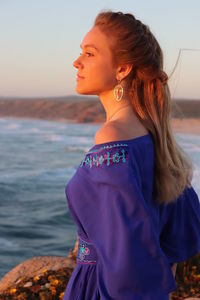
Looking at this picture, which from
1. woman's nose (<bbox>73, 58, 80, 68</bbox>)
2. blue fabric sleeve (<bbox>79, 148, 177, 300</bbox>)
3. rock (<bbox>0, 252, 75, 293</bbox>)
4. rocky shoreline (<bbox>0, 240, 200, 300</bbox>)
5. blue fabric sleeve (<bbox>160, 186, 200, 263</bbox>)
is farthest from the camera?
rock (<bbox>0, 252, 75, 293</bbox>)

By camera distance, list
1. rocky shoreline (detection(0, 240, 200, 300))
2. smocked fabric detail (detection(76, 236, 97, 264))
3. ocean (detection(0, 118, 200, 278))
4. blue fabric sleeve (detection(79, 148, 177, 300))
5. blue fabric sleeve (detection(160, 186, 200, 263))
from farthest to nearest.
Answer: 1. ocean (detection(0, 118, 200, 278))
2. rocky shoreline (detection(0, 240, 200, 300))
3. blue fabric sleeve (detection(160, 186, 200, 263))
4. smocked fabric detail (detection(76, 236, 97, 264))
5. blue fabric sleeve (detection(79, 148, 177, 300))

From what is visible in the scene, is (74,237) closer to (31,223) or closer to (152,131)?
(31,223)

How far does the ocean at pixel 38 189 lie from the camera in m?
10.3

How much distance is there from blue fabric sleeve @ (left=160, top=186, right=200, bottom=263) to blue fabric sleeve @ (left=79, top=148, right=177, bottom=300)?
1.09 feet

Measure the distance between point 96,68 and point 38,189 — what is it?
14.5m

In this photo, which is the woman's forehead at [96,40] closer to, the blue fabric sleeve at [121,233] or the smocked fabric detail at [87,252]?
the blue fabric sleeve at [121,233]

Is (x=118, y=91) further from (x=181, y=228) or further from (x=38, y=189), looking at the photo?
(x=38, y=189)

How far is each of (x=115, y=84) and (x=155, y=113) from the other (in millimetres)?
196

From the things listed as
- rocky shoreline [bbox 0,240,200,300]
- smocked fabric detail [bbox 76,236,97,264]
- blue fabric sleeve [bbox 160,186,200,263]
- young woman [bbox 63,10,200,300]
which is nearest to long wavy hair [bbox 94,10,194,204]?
young woman [bbox 63,10,200,300]

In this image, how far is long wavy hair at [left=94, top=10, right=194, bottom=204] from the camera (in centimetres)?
226

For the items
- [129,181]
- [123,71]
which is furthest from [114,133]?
[123,71]

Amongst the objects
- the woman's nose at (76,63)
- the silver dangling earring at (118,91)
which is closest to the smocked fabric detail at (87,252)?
the silver dangling earring at (118,91)

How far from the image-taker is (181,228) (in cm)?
249

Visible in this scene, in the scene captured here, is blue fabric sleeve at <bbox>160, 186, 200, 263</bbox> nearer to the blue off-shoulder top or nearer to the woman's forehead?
the blue off-shoulder top
